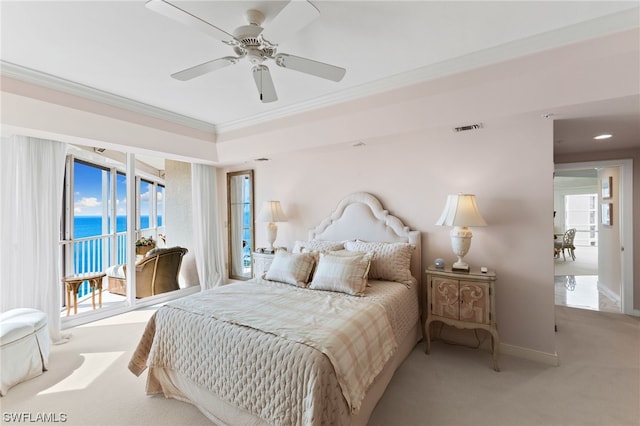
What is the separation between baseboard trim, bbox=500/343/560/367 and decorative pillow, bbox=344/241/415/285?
3.60 ft

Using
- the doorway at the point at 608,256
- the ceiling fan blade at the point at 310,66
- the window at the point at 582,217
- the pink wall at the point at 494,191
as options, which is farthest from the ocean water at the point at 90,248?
the window at the point at 582,217

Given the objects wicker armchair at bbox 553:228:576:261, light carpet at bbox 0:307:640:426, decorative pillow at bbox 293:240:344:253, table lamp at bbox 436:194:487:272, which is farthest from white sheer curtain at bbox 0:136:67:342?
wicker armchair at bbox 553:228:576:261

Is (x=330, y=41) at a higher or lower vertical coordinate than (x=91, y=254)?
higher

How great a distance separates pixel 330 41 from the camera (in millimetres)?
2242

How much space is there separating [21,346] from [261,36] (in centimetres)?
317

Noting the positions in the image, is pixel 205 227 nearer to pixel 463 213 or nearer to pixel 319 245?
pixel 319 245

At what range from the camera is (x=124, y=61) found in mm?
2490

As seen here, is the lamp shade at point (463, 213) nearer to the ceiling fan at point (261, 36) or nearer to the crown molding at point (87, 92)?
the ceiling fan at point (261, 36)

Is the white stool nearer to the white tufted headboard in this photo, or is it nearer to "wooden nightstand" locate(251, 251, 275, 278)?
"wooden nightstand" locate(251, 251, 275, 278)

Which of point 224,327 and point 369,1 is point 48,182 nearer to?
point 224,327

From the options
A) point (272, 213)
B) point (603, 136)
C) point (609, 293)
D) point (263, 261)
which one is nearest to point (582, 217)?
point (609, 293)

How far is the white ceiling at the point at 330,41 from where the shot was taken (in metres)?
1.89

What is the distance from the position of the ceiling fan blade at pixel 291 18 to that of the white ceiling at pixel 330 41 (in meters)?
0.33

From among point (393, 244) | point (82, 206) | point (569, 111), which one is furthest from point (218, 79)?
point (569, 111)
